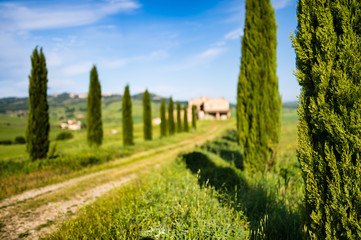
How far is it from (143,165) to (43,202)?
5.07 meters

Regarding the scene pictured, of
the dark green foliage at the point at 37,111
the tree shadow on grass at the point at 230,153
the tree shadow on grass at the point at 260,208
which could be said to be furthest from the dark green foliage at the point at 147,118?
the tree shadow on grass at the point at 260,208

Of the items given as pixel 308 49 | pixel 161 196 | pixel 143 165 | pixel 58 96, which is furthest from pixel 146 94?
pixel 58 96

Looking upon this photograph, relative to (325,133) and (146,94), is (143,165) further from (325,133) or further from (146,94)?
(146,94)

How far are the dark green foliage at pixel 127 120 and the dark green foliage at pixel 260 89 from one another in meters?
12.1

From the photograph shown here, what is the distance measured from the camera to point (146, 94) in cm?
2170

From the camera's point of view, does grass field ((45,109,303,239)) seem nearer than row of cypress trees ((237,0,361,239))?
No

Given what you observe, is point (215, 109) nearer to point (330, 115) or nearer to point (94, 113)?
point (94, 113)

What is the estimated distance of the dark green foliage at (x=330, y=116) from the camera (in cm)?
198

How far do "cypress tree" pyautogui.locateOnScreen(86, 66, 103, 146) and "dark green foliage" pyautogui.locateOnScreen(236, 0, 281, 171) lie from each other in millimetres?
10705

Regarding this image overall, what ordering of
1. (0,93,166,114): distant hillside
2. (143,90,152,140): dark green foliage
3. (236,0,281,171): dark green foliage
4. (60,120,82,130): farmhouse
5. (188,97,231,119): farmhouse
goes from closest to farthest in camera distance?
(236,0,281,171): dark green foliage, (143,90,152,140): dark green foliage, (60,120,82,130): farmhouse, (0,93,166,114): distant hillside, (188,97,231,119): farmhouse

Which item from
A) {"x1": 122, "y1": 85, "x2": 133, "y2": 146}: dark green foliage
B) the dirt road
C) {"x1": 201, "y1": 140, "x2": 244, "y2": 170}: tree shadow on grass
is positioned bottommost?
the dirt road

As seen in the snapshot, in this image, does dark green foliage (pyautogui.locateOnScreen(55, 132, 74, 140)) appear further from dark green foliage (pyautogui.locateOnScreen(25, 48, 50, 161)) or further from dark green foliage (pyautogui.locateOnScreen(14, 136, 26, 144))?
dark green foliage (pyautogui.locateOnScreen(25, 48, 50, 161))

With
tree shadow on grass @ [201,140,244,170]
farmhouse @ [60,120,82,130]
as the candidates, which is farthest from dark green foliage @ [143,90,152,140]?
farmhouse @ [60,120,82,130]

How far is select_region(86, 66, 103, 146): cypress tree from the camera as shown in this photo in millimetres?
13547
